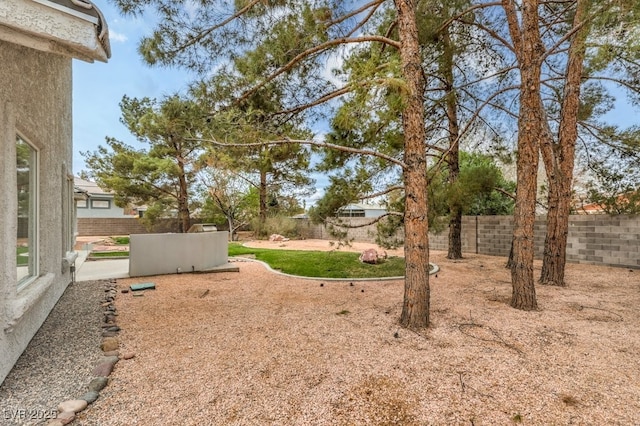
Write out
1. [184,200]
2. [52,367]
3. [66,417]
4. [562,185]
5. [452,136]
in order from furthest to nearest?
[184,200] → [452,136] → [562,185] → [52,367] → [66,417]

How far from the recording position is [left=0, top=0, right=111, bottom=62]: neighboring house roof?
2.00 meters

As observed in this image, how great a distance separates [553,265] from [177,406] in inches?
296

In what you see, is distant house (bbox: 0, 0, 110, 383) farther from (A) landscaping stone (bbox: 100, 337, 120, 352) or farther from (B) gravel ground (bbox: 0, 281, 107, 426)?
(A) landscaping stone (bbox: 100, 337, 120, 352)

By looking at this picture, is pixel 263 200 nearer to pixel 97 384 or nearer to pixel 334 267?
pixel 334 267

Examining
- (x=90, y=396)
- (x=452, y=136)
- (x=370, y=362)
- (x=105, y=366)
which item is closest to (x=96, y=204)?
(x=452, y=136)

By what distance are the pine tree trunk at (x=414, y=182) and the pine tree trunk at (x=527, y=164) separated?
207 cm

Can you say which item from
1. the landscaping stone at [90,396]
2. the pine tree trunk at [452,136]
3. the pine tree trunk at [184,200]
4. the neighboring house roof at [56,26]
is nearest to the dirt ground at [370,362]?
the landscaping stone at [90,396]

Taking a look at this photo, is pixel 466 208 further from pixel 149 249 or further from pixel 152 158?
pixel 152 158

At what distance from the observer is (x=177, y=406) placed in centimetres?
246

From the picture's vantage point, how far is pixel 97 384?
8.97 feet

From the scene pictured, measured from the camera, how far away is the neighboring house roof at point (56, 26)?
2.00 meters

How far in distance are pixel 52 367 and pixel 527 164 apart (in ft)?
21.7

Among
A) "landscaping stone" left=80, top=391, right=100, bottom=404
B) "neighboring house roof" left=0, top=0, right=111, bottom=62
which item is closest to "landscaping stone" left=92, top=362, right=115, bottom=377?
"landscaping stone" left=80, top=391, right=100, bottom=404

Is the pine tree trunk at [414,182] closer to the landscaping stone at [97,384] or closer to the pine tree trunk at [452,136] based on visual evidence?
the pine tree trunk at [452,136]
